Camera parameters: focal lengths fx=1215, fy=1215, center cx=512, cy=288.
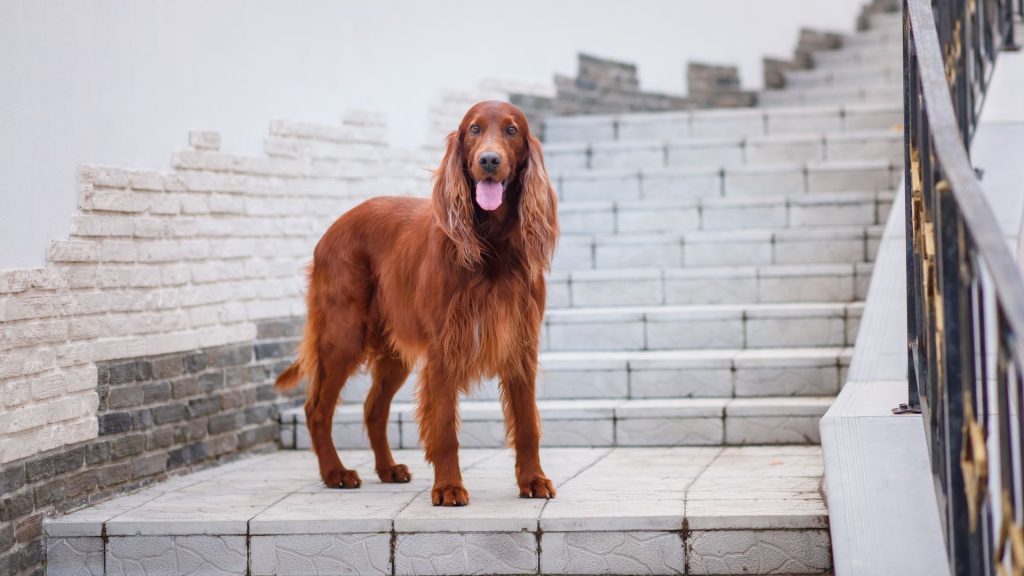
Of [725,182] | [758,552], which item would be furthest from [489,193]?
[725,182]

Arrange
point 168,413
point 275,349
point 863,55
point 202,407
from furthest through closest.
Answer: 1. point 863,55
2. point 275,349
3. point 202,407
4. point 168,413

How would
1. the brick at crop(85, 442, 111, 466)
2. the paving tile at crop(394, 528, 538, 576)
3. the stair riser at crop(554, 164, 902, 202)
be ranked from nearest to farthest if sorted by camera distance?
the paving tile at crop(394, 528, 538, 576) < the brick at crop(85, 442, 111, 466) < the stair riser at crop(554, 164, 902, 202)

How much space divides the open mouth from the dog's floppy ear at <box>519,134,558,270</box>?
115 millimetres

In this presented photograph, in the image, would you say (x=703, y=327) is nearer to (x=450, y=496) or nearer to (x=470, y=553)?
(x=450, y=496)

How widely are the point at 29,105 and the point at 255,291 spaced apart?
1.56 m

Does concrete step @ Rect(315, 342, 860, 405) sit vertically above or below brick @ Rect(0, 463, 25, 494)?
above

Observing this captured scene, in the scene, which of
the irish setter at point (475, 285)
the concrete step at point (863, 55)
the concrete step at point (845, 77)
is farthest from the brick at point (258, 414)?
the concrete step at point (863, 55)

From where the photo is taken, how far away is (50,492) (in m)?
3.78

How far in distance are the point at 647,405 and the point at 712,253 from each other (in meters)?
1.34

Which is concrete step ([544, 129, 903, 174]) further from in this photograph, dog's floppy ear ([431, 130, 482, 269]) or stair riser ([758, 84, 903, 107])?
dog's floppy ear ([431, 130, 482, 269])

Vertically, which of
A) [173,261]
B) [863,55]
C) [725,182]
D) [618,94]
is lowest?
[173,261]

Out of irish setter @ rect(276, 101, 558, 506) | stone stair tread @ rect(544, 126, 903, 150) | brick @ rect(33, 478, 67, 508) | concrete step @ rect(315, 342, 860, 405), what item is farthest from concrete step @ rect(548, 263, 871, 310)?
brick @ rect(33, 478, 67, 508)

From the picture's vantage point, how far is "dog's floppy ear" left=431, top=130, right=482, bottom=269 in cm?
363

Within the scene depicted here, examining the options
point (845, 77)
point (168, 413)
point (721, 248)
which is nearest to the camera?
point (168, 413)
